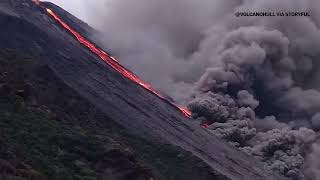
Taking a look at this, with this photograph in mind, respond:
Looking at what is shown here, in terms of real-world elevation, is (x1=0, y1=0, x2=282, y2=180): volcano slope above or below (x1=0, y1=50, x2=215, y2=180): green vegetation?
above

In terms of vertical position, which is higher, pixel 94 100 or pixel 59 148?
pixel 94 100

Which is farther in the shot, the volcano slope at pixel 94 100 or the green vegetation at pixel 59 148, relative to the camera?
the volcano slope at pixel 94 100

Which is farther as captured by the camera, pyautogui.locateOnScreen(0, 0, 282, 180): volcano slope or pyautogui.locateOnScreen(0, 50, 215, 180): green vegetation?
pyautogui.locateOnScreen(0, 0, 282, 180): volcano slope

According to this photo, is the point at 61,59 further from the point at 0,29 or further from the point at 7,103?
the point at 7,103

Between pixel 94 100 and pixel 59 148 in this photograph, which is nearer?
pixel 59 148

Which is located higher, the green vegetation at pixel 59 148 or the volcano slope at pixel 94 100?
the volcano slope at pixel 94 100
